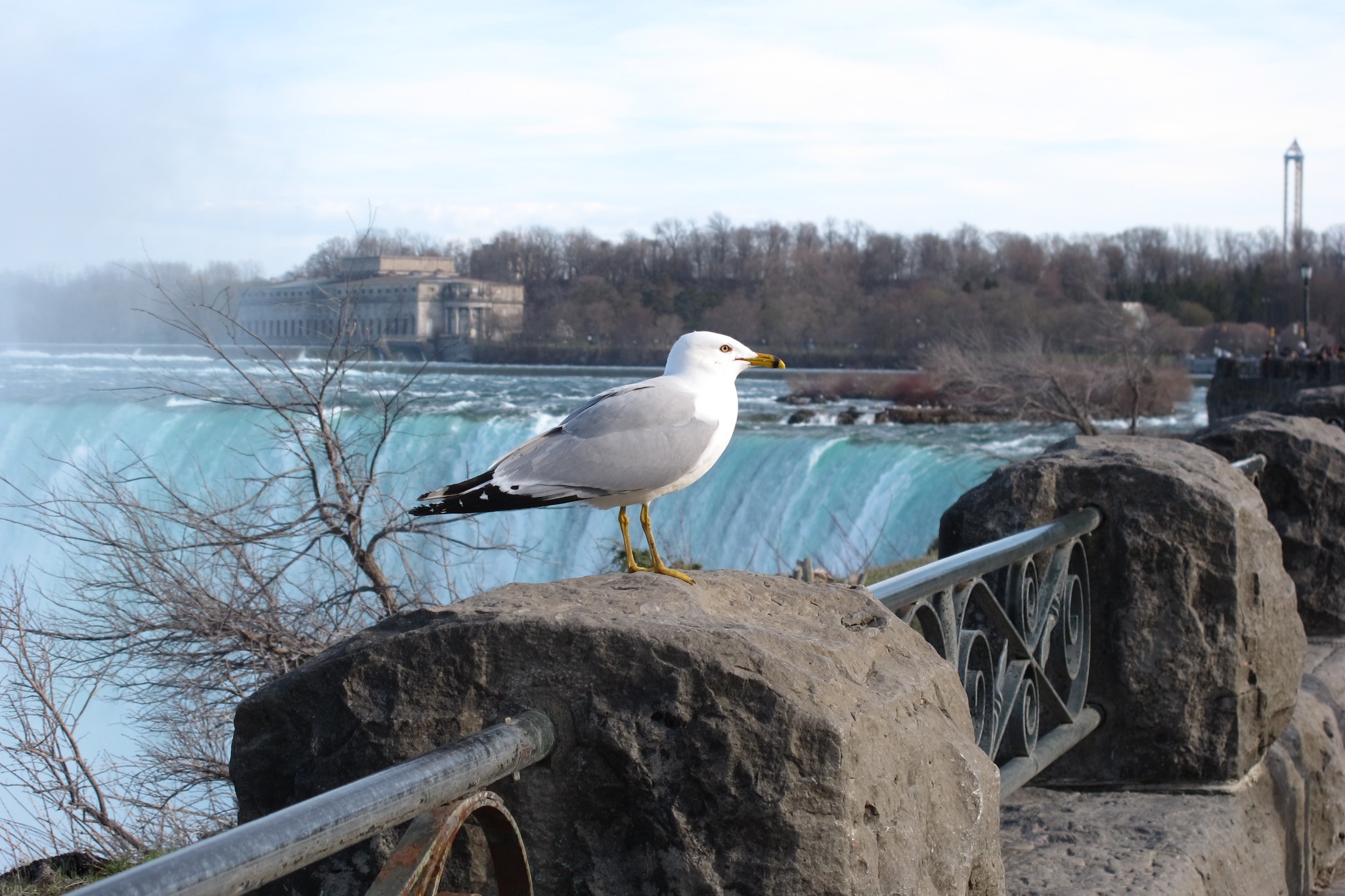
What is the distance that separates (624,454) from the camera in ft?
7.57

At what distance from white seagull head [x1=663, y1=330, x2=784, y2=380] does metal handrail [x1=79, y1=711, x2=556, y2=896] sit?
3.42ft

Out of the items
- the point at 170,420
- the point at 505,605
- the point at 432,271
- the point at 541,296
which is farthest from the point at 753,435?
the point at 505,605

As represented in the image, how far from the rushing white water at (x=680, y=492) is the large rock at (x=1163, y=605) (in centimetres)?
914

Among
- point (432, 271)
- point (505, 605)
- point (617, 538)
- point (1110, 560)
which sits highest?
point (432, 271)

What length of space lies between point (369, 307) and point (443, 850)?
11417 mm

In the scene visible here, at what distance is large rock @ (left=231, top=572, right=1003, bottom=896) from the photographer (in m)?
1.59

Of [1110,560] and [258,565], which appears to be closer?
[1110,560]

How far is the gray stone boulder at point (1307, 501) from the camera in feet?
16.8

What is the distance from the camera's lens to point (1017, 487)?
3596 millimetres

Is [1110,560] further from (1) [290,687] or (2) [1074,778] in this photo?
(1) [290,687]

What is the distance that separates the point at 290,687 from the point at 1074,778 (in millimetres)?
2644

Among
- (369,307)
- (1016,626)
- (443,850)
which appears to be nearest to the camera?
(443,850)

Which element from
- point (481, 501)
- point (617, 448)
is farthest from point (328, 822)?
point (617, 448)

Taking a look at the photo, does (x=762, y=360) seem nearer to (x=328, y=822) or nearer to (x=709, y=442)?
(x=709, y=442)
